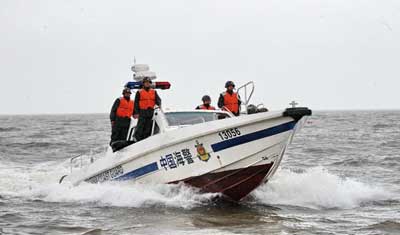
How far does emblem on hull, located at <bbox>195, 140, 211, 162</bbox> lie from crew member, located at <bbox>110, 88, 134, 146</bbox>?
228 cm

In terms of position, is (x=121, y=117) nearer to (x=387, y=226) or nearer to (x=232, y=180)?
(x=232, y=180)

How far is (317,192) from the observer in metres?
11.4

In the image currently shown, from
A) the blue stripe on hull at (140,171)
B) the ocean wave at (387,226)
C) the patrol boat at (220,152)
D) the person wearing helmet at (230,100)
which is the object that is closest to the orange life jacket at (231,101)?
the person wearing helmet at (230,100)

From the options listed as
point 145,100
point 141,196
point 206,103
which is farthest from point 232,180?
point 206,103

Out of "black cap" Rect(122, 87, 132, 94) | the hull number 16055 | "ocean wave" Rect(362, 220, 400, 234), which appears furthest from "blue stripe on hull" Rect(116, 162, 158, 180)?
"ocean wave" Rect(362, 220, 400, 234)

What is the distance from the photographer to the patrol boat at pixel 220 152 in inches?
382

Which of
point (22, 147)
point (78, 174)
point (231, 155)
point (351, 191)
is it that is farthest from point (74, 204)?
point (22, 147)

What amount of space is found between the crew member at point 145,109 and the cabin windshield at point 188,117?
0.33 m

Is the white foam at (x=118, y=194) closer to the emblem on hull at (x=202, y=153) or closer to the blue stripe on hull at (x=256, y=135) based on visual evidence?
the emblem on hull at (x=202, y=153)

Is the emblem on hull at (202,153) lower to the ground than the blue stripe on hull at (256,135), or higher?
lower

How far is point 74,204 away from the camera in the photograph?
429 inches

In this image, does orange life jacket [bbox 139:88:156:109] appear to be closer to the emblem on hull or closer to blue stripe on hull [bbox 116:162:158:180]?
blue stripe on hull [bbox 116:162:158:180]

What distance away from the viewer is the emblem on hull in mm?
9898

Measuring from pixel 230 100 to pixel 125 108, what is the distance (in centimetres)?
197
